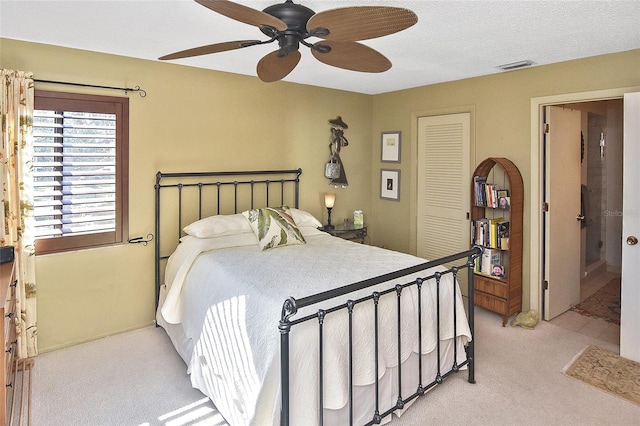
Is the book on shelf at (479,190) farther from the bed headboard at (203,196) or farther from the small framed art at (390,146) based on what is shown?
the bed headboard at (203,196)

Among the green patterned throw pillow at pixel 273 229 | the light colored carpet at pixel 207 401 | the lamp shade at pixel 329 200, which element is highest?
the lamp shade at pixel 329 200

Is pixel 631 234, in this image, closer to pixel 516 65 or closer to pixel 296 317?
pixel 516 65

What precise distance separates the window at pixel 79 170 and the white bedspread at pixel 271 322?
729 millimetres

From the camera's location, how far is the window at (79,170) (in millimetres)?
3109

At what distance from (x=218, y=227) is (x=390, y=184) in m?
2.55

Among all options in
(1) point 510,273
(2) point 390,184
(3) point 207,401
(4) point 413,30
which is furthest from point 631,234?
(3) point 207,401

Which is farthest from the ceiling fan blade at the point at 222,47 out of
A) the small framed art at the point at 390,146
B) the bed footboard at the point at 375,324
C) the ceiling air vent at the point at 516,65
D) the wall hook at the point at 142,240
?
the small framed art at the point at 390,146

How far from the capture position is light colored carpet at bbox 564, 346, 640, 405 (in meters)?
2.70

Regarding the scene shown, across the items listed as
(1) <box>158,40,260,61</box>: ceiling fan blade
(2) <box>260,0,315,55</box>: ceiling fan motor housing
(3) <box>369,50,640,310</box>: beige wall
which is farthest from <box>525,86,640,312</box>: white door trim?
(1) <box>158,40,260,61</box>: ceiling fan blade

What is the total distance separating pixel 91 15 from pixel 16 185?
55.0 inches

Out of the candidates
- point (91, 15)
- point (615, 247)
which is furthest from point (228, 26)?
point (615, 247)

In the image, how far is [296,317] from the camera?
2.07m

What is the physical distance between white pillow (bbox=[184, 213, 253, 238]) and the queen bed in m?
0.01

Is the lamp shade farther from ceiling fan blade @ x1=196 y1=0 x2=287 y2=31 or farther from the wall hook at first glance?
ceiling fan blade @ x1=196 y1=0 x2=287 y2=31
